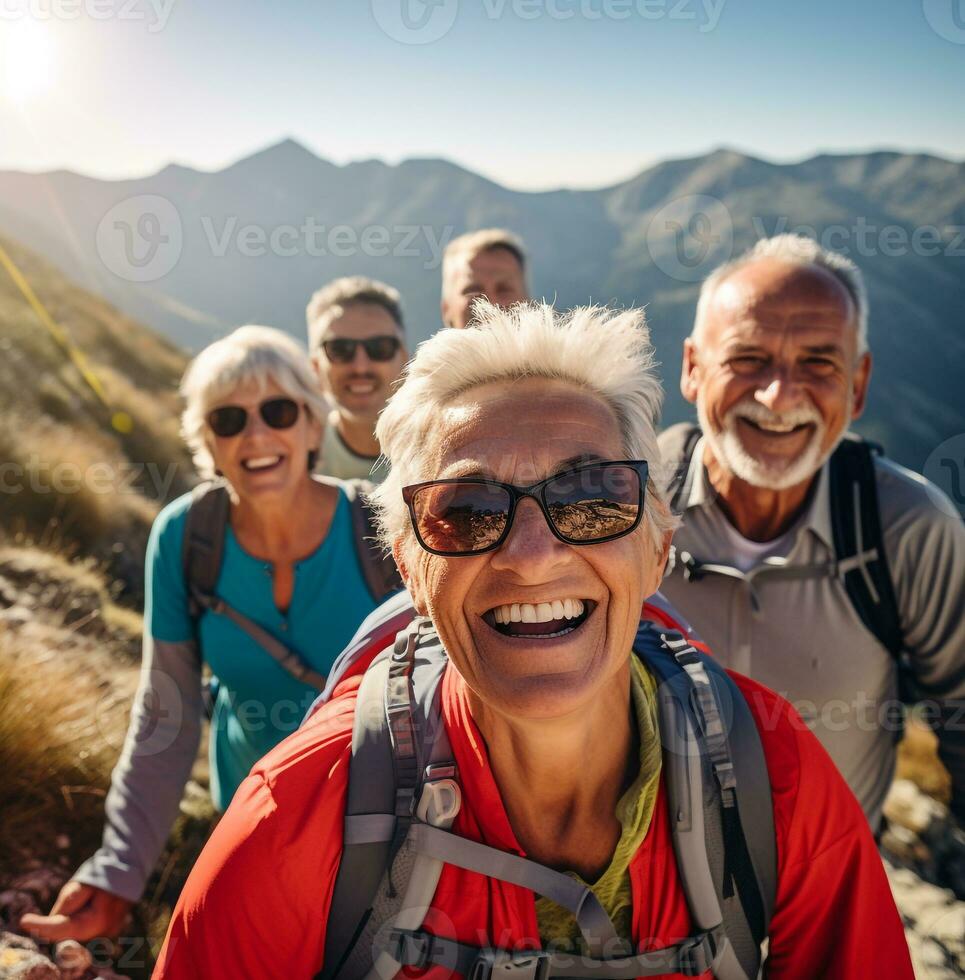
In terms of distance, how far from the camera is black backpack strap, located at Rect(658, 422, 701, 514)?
10.5ft

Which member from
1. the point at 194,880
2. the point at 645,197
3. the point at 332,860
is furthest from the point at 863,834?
the point at 645,197

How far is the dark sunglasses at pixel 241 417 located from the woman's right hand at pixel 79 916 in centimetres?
178

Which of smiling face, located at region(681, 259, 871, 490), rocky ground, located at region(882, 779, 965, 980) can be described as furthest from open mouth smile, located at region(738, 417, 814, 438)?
rocky ground, located at region(882, 779, 965, 980)

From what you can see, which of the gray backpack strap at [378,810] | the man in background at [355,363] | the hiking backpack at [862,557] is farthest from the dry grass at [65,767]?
the hiking backpack at [862,557]

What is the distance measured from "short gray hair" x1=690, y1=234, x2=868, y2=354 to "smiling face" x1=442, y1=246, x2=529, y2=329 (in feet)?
7.16

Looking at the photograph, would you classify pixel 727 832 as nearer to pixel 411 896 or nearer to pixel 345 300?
pixel 411 896

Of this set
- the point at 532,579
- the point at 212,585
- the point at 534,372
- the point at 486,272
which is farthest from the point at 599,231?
the point at 532,579

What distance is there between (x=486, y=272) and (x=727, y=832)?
4519 millimetres

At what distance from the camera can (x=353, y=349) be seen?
15.8 feet

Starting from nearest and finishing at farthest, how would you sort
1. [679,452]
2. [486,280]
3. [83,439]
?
[679,452]
[486,280]
[83,439]

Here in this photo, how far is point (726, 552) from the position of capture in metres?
3.01

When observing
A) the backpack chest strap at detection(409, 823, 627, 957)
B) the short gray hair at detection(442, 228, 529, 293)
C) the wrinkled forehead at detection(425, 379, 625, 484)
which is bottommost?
the backpack chest strap at detection(409, 823, 627, 957)

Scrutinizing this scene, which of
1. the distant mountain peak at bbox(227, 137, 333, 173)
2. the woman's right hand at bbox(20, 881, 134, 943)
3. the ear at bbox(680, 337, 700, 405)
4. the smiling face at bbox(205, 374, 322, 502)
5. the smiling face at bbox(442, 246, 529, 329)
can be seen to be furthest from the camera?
the distant mountain peak at bbox(227, 137, 333, 173)

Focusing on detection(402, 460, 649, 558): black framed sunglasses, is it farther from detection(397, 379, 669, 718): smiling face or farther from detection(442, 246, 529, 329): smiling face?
detection(442, 246, 529, 329): smiling face
